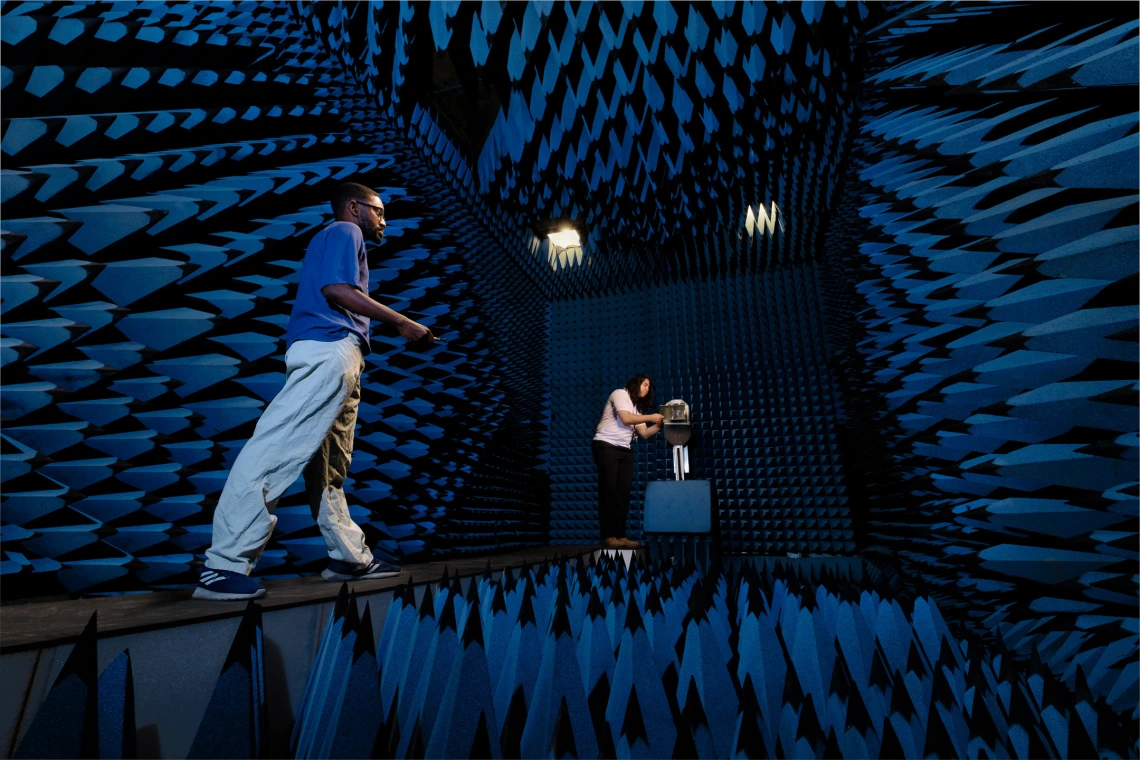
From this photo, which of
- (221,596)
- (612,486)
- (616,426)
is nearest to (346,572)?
(221,596)

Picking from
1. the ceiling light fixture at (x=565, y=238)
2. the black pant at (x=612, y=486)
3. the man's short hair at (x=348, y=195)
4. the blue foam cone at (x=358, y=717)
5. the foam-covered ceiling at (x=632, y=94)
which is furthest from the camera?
the ceiling light fixture at (x=565, y=238)

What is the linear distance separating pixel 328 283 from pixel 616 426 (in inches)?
78.6

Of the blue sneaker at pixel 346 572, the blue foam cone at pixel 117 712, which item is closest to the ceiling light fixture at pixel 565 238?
the blue sneaker at pixel 346 572

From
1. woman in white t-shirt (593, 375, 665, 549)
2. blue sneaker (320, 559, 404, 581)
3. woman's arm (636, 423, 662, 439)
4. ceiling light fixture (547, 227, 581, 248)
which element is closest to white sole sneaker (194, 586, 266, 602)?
blue sneaker (320, 559, 404, 581)

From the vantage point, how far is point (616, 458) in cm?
296

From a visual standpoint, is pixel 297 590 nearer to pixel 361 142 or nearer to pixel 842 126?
pixel 361 142

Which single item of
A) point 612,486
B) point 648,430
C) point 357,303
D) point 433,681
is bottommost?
point 433,681

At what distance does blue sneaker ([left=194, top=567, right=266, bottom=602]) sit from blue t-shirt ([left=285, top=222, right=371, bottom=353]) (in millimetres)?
596

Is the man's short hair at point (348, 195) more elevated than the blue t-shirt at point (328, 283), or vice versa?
the man's short hair at point (348, 195)

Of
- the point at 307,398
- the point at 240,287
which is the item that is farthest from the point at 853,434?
the point at 240,287

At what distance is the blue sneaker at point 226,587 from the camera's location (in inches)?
41.2

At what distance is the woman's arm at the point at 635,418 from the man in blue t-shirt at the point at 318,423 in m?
1.70

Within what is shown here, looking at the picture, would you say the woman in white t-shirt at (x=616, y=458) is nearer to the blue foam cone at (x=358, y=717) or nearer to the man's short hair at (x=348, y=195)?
the man's short hair at (x=348, y=195)

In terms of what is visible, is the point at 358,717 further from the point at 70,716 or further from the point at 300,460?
the point at 300,460
